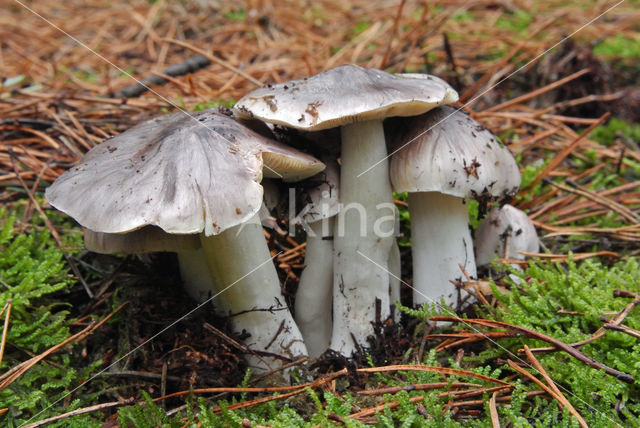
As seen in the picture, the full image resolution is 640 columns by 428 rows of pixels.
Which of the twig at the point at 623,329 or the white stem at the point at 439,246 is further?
the white stem at the point at 439,246

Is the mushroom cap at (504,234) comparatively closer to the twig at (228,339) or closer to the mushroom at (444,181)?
the mushroom at (444,181)

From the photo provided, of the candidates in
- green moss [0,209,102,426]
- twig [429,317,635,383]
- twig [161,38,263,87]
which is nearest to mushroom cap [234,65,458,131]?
twig [429,317,635,383]

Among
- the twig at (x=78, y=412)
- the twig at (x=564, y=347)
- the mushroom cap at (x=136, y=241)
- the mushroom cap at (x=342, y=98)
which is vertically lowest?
the twig at (x=78, y=412)

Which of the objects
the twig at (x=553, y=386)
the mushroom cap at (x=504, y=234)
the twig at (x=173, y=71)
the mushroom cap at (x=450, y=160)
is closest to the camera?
the twig at (x=553, y=386)

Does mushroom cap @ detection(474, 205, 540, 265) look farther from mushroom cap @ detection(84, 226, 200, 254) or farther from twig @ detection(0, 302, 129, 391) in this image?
twig @ detection(0, 302, 129, 391)

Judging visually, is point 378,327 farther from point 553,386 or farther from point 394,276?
point 553,386

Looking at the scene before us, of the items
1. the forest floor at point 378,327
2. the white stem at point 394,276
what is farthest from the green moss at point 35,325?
the white stem at point 394,276

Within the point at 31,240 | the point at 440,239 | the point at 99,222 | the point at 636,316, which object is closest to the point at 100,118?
the point at 31,240
